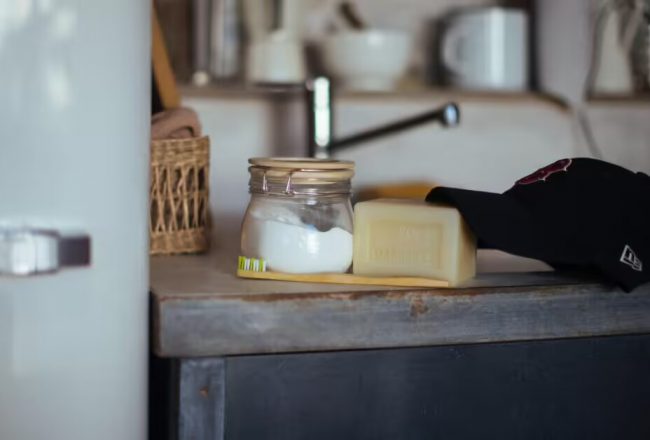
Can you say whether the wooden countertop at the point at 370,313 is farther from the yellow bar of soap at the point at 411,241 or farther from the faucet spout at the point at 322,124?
the faucet spout at the point at 322,124

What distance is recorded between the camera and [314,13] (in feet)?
6.23

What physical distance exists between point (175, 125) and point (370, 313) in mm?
424

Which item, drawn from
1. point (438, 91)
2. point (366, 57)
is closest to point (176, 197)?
point (366, 57)

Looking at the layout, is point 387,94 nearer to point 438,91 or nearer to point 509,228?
point 438,91

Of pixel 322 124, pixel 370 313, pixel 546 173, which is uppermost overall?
pixel 322 124

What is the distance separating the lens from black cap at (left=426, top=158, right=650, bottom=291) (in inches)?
33.0

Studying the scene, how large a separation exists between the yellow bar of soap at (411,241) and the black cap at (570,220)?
0.02 m

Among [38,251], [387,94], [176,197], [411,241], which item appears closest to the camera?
[38,251]

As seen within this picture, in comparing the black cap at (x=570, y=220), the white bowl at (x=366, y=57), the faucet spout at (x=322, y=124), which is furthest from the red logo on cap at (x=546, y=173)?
the white bowl at (x=366, y=57)

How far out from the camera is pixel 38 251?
2.33 ft

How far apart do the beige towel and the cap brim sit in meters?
0.37

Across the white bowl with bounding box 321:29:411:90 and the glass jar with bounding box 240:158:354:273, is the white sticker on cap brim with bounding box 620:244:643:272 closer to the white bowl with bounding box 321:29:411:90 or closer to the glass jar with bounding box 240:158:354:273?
the glass jar with bounding box 240:158:354:273

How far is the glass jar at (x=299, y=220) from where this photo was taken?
2.77 ft

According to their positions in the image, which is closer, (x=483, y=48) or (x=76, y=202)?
(x=76, y=202)
